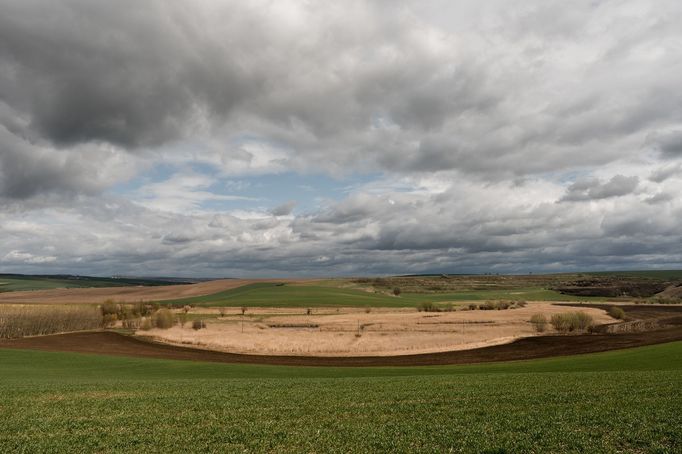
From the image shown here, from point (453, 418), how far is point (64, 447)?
42.0 ft

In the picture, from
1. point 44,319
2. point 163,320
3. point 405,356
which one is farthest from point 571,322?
point 44,319

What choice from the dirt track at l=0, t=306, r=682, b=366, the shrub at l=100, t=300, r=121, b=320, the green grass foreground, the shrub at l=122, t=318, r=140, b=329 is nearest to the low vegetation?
the shrub at l=122, t=318, r=140, b=329

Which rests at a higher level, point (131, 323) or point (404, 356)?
point (131, 323)

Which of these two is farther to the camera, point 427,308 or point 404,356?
point 427,308

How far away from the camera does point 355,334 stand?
7444 centimetres

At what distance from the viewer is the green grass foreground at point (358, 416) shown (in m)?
13.6

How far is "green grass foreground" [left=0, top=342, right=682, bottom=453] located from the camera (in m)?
13.6

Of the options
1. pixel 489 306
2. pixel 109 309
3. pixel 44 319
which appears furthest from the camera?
pixel 489 306

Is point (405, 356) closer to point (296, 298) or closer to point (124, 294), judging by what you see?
point (296, 298)

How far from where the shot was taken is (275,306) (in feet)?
440

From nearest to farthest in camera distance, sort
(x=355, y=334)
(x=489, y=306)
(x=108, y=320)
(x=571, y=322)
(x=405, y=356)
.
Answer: (x=405, y=356) < (x=355, y=334) < (x=571, y=322) < (x=108, y=320) < (x=489, y=306)

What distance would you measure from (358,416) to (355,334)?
58.0m

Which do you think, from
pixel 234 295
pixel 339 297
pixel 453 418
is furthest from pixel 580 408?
pixel 234 295

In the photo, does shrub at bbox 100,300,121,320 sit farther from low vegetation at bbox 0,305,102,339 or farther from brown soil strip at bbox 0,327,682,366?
brown soil strip at bbox 0,327,682,366
